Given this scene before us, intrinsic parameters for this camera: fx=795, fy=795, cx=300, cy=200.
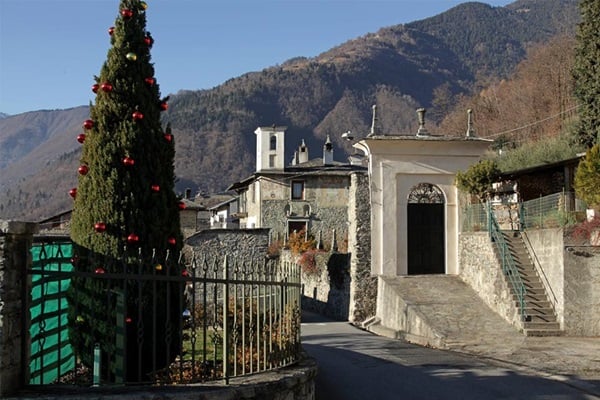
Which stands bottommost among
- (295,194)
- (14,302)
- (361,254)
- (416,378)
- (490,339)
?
(490,339)

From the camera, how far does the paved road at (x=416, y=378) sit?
41.9 feet

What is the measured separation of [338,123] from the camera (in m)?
163

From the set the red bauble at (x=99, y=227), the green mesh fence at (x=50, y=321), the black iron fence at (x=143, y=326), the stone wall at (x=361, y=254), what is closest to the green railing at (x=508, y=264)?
the stone wall at (x=361, y=254)

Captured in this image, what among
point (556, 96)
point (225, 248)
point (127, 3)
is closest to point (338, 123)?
point (556, 96)

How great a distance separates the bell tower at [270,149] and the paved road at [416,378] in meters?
34.5

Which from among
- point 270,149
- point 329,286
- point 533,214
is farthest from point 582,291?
point 270,149

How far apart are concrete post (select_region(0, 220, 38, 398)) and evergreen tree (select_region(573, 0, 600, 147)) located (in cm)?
2595

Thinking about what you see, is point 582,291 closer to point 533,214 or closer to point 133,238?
point 533,214

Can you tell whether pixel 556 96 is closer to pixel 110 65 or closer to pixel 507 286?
pixel 507 286

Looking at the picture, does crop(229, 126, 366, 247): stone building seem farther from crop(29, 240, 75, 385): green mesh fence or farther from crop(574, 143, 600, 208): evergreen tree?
crop(29, 240, 75, 385): green mesh fence

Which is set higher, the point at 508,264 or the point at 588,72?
the point at 588,72

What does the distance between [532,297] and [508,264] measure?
53.5 inches

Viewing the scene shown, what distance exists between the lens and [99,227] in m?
9.38

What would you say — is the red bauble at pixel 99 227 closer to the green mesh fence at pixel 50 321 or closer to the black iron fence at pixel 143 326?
the black iron fence at pixel 143 326
